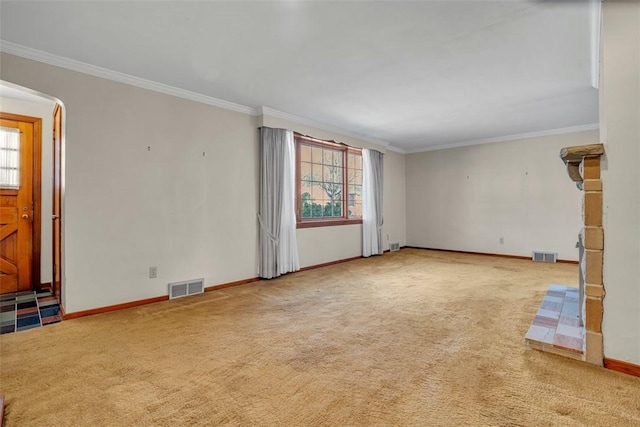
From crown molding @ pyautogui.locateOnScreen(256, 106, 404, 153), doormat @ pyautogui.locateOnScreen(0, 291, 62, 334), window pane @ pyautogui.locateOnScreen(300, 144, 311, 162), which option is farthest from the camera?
window pane @ pyautogui.locateOnScreen(300, 144, 311, 162)

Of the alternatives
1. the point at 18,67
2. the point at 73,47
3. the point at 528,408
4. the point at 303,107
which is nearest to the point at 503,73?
the point at 303,107

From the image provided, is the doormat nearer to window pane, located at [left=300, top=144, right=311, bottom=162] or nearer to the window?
the window

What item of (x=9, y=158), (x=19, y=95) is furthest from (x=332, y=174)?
(x=9, y=158)

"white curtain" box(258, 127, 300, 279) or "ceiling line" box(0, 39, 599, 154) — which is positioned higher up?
"ceiling line" box(0, 39, 599, 154)

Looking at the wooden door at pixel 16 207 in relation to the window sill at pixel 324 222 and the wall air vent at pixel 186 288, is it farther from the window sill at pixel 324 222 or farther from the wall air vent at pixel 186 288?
the window sill at pixel 324 222

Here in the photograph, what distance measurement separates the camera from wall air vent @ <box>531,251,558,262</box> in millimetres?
5715

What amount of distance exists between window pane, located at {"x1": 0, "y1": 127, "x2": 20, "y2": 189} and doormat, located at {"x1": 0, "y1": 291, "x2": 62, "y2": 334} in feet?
4.49

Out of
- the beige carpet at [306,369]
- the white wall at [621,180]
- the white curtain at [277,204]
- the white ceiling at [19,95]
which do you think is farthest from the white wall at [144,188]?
the white wall at [621,180]

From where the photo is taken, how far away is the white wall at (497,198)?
18.5ft

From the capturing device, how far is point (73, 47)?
2.70 metres

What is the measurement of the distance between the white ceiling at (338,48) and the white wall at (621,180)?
1.16 ft

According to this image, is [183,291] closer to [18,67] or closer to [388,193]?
[18,67]

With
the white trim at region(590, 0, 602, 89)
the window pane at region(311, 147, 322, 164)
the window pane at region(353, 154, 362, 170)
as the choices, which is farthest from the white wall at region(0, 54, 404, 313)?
the white trim at region(590, 0, 602, 89)

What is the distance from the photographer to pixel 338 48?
272 cm
